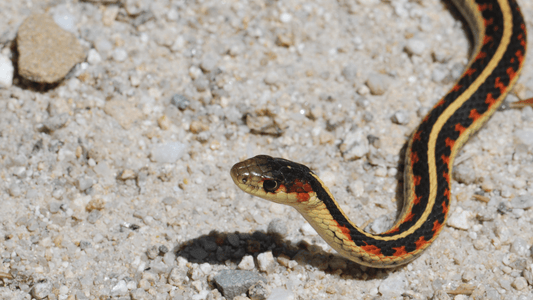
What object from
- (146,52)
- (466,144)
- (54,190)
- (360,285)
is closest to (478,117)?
(466,144)

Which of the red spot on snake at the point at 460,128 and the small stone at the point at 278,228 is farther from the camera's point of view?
the red spot on snake at the point at 460,128

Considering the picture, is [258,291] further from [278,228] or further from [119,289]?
[119,289]

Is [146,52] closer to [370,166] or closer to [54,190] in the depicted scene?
[54,190]

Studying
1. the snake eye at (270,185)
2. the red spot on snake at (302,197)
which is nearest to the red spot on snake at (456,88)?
the red spot on snake at (302,197)

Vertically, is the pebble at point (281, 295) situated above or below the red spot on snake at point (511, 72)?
below

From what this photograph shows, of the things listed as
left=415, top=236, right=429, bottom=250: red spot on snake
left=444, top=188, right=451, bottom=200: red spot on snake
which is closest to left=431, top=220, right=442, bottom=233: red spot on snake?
left=415, top=236, right=429, bottom=250: red spot on snake

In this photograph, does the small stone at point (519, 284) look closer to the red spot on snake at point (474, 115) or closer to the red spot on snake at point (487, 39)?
the red spot on snake at point (474, 115)

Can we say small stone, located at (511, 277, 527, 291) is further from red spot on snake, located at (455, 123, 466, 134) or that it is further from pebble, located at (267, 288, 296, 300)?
pebble, located at (267, 288, 296, 300)
